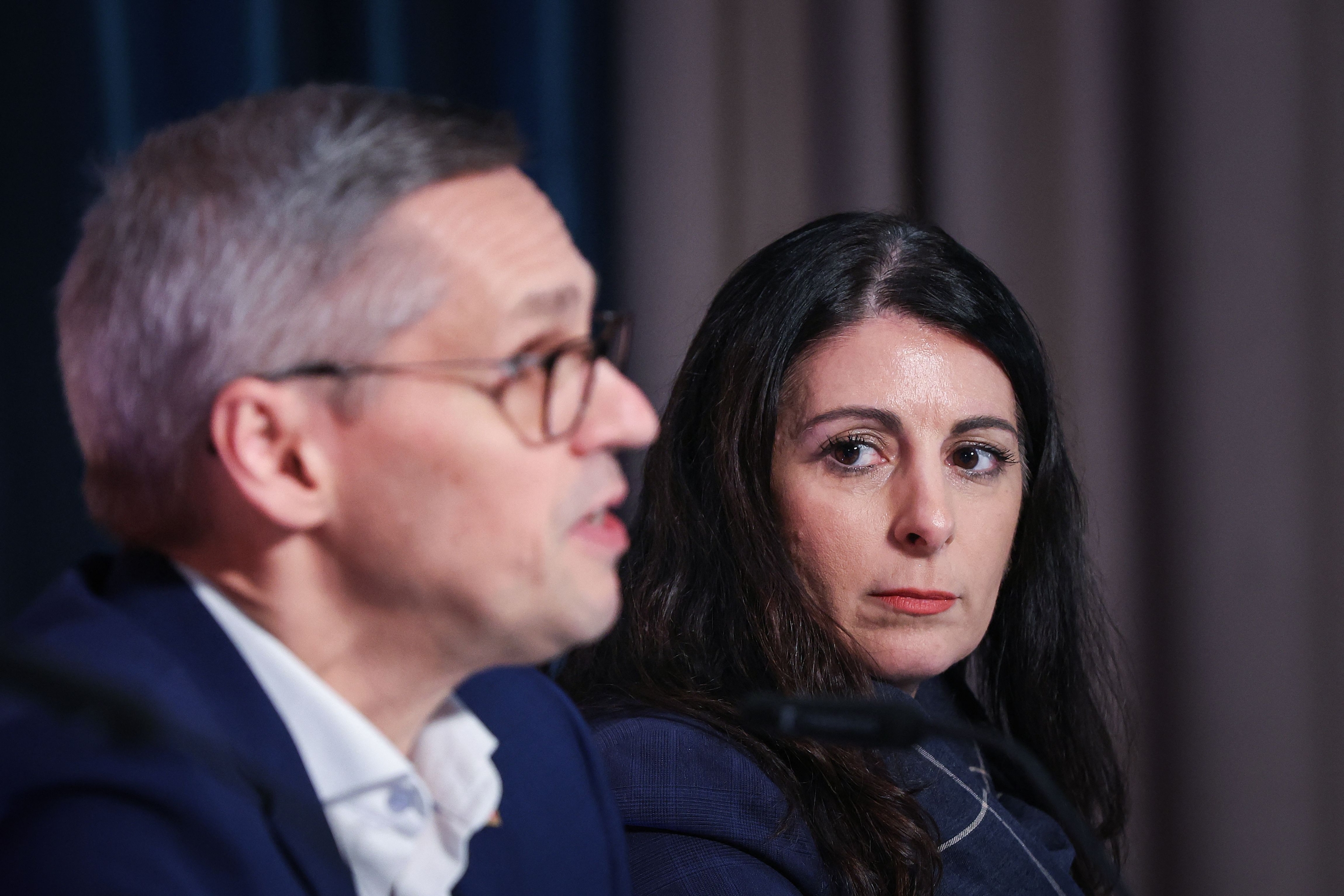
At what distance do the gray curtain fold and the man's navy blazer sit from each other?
1006 mm

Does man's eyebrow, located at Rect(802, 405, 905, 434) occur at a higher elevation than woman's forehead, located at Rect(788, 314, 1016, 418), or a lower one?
lower

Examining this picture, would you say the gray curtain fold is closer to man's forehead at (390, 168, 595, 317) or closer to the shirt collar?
man's forehead at (390, 168, 595, 317)

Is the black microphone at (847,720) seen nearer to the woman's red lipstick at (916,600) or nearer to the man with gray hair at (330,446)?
the man with gray hair at (330,446)

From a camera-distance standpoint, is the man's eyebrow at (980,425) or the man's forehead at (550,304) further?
the man's eyebrow at (980,425)

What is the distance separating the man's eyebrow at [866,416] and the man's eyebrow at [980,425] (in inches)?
2.3

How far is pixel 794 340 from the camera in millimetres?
1138

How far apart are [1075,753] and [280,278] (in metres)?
1.10

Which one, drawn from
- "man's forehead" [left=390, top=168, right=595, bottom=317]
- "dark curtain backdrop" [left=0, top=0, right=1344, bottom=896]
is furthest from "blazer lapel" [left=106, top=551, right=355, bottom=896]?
"dark curtain backdrop" [left=0, top=0, right=1344, bottom=896]

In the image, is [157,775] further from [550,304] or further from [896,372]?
[896,372]

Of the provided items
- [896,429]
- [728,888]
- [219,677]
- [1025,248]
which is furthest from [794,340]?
[1025,248]

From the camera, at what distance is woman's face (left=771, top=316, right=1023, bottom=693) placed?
42.7 inches

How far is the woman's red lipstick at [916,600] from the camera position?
1.09 m

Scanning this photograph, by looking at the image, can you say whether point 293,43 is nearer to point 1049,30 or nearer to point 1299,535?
point 1049,30

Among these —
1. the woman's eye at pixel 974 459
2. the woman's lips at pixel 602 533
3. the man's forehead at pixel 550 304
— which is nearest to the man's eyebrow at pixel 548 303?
the man's forehead at pixel 550 304
